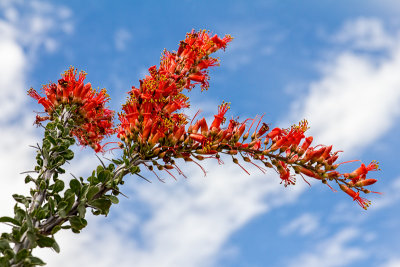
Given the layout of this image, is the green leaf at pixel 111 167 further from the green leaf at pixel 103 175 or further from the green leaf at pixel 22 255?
the green leaf at pixel 22 255

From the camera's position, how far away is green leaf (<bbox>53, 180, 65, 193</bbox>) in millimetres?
4664

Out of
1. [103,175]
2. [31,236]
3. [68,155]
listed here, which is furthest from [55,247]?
[68,155]

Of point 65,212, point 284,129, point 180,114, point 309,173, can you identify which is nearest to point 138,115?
point 180,114

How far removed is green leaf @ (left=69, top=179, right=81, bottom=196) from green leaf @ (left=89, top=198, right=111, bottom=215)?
0.63 ft

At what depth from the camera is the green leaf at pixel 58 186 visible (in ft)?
15.3

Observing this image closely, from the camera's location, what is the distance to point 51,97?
6.22 metres

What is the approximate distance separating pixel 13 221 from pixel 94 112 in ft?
7.81

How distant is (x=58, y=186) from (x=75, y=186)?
1.08 ft

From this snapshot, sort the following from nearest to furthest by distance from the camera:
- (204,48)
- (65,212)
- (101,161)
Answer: (65,212) → (101,161) → (204,48)

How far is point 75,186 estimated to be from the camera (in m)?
4.48

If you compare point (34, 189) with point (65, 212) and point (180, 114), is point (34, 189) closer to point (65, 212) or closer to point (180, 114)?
point (65, 212)

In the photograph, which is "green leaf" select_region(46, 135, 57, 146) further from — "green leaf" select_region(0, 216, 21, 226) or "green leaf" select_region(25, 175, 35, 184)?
"green leaf" select_region(0, 216, 21, 226)

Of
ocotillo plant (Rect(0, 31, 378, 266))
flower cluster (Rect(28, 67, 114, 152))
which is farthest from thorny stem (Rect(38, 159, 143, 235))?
flower cluster (Rect(28, 67, 114, 152))

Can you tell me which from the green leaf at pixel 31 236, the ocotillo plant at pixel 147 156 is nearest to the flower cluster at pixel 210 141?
the ocotillo plant at pixel 147 156
